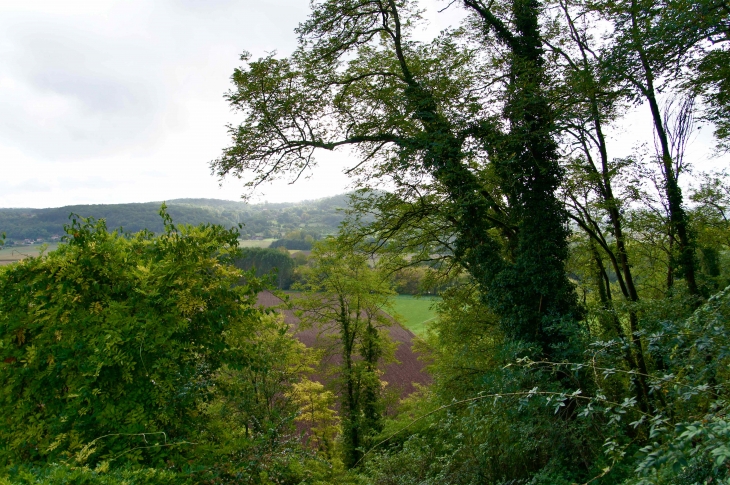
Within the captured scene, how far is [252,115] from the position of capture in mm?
8188

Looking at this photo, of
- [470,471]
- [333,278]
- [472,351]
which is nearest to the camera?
[470,471]

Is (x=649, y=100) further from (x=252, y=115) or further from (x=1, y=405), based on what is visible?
(x=1, y=405)

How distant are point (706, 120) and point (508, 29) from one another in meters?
4.26

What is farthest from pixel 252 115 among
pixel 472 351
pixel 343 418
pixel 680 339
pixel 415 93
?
pixel 343 418

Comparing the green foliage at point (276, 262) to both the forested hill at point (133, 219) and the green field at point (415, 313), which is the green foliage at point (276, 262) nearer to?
the forested hill at point (133, 219)

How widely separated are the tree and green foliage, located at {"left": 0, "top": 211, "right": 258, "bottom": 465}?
437 inches

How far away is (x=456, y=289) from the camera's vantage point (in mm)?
11250

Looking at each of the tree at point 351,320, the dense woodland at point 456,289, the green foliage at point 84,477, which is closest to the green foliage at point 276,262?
the tree at point 351,320

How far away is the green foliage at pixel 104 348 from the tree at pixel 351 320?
11112mm

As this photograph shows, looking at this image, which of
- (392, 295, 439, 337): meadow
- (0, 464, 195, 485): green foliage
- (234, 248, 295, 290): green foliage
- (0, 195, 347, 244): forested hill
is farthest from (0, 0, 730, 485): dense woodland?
(392, 295, 439, 337): meadow

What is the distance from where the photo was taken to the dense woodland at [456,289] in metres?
3.29

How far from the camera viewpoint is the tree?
15492mm

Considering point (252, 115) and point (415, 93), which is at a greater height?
point (415, 93)

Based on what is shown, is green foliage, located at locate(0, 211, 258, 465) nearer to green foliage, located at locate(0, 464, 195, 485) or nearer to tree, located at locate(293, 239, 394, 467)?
green foliage, located at locate(0, 464, 195, 485)
